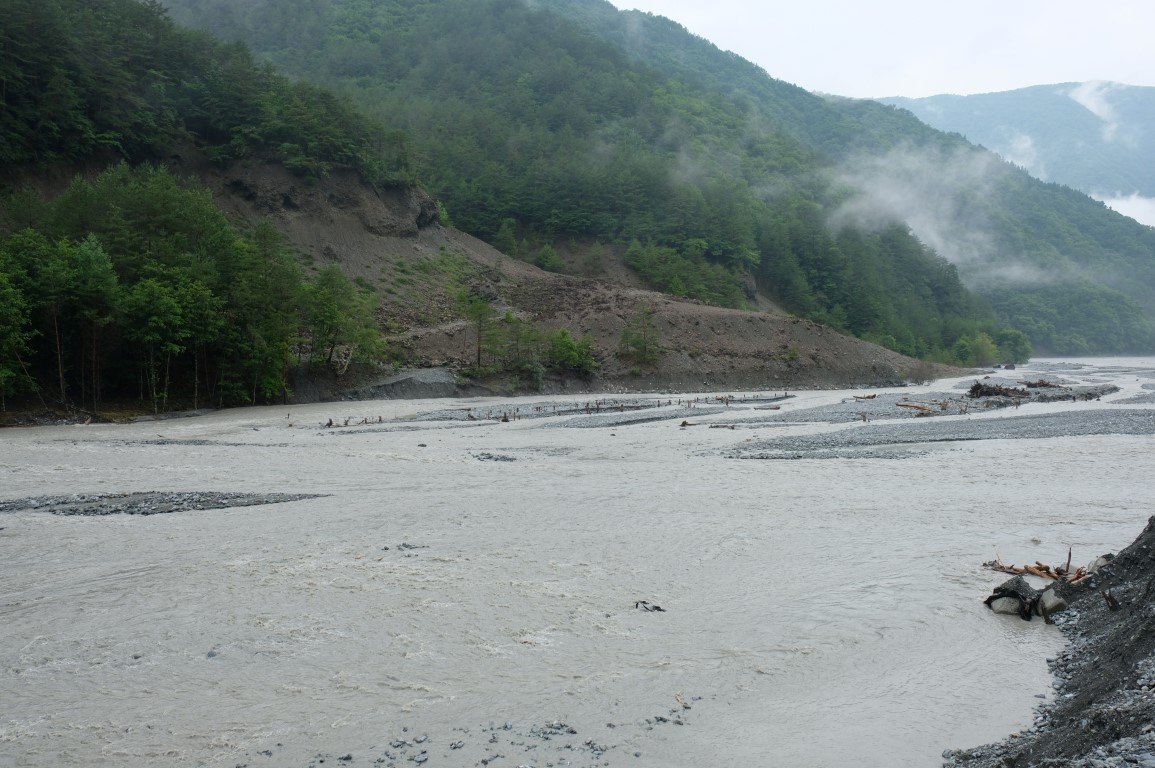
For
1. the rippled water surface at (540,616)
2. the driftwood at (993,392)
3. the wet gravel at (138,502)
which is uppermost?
the driftwood at (993,392)

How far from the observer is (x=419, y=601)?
1388 centimetres

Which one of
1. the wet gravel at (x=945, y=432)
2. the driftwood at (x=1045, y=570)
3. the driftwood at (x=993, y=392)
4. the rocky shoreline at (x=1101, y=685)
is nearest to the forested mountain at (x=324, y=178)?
the wet gravel at (x=945, y=432)

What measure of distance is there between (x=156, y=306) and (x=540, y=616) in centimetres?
4289

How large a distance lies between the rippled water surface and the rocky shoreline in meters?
0.41

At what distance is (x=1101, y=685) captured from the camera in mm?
9070

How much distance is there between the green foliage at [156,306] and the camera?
4412cm

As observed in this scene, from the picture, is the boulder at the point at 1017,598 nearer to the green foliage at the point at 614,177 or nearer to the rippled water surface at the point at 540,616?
the rippled water surface at the point at 540,616

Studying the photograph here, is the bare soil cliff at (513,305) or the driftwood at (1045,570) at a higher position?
the bare soil cliff at (513,305)

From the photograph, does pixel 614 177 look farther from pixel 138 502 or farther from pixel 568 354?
pixel 138 502

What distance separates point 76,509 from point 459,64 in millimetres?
183403

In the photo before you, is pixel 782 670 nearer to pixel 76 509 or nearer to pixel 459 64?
pixel 76 509

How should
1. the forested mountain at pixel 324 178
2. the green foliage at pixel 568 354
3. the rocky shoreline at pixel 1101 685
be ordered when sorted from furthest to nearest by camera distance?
the green foliage at pixel 568 354, the forested mountain at pixel 324 178, the rocky shoreline at pixel 1101 685

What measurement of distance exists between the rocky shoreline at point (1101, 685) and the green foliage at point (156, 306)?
47.4 m

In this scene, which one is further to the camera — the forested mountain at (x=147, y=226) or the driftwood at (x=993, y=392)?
the driftwood at (x=993, y=392)
